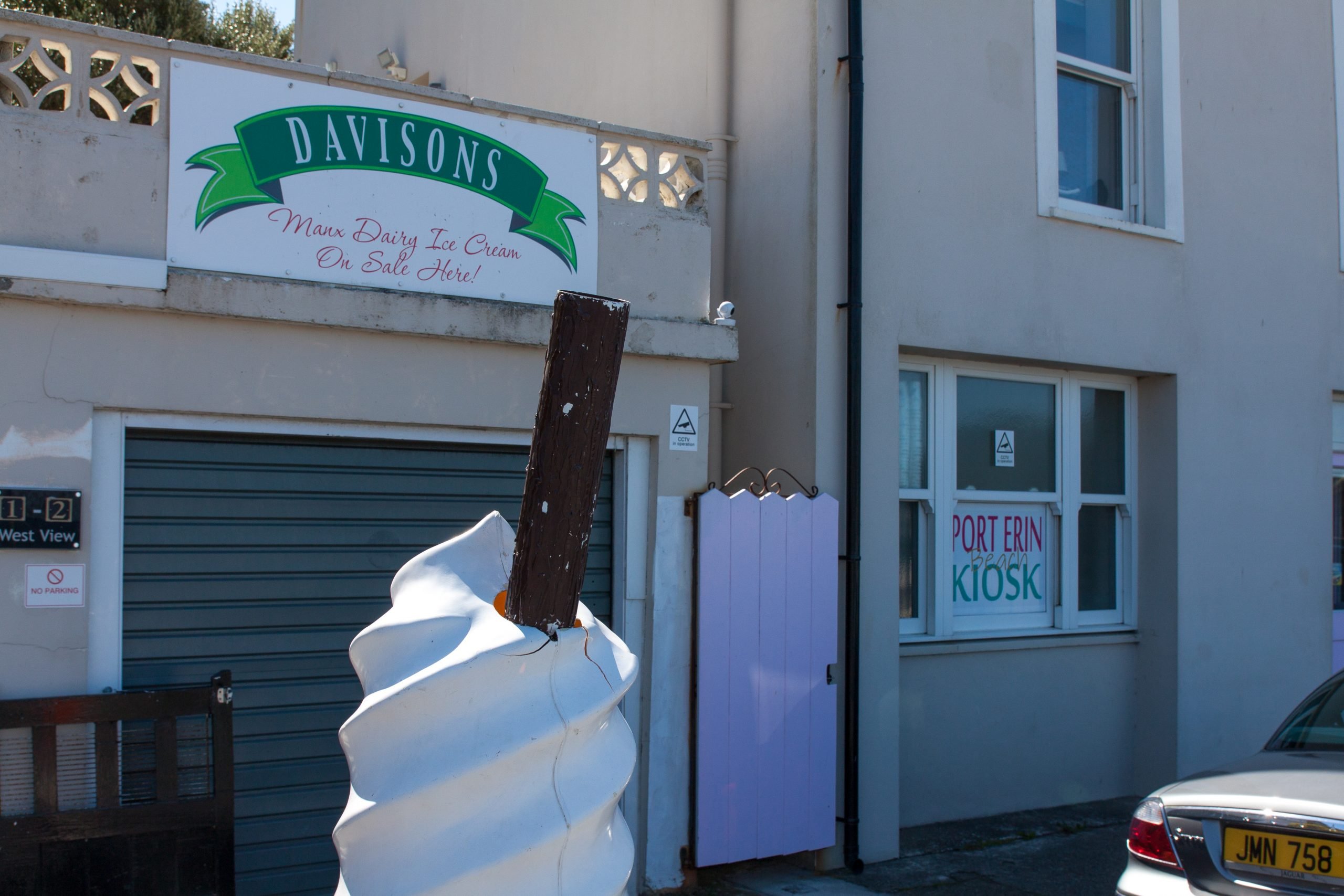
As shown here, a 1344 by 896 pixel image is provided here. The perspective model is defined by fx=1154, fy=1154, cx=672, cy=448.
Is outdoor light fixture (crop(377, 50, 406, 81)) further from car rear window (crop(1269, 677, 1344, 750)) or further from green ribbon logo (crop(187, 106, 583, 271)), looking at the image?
car rear window (crop(1269, 677, 1344, 750))

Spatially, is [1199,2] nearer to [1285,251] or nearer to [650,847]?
[1285,251]

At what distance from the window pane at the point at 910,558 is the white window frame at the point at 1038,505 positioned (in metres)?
0.04

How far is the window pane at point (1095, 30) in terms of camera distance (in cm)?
833

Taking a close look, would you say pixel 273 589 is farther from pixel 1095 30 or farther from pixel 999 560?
pixel 1095 30

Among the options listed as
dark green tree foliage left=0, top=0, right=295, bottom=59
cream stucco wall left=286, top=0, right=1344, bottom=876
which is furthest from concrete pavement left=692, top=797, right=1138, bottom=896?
dark green tree foliage left=0, top=0, right=295, bottom=59

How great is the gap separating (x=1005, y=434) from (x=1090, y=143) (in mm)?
2336

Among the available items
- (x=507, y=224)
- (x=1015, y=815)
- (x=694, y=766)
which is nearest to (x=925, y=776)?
(x=1015, y=815)

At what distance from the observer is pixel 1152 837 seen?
4.45 metres

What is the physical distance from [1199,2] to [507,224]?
6016mm

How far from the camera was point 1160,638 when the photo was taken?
830cm

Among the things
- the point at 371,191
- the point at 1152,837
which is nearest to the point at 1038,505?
the point at 1152,837

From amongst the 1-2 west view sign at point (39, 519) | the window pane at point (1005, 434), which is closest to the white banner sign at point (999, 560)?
the window pane at point (1005, 434)

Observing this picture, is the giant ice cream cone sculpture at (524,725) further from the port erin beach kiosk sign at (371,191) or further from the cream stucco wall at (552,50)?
the cream stucco wall at (552,50)

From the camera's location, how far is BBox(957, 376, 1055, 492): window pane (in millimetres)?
7824
